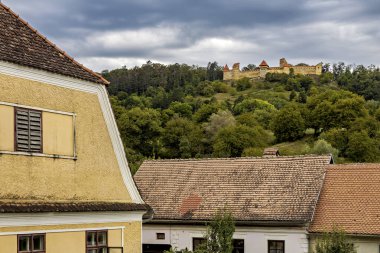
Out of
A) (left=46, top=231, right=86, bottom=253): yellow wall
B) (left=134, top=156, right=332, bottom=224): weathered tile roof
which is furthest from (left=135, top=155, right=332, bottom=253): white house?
(left=46, top=231, right=86, bottom=253): yellow wall

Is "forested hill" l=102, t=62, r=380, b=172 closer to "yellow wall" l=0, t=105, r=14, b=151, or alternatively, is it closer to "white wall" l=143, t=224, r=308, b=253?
"white wall" l=143, t=224, r=308, b=253

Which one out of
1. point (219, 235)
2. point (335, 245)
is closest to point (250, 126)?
point (219, 235)

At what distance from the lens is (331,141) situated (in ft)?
274

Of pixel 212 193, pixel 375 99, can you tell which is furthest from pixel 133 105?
pixel 212 193

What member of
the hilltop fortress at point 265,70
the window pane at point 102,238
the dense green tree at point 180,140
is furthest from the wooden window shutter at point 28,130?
the hilltop fortress at point 265,70

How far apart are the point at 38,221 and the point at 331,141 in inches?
2879

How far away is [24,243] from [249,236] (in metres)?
15.5

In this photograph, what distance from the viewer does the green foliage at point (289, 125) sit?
96750mm

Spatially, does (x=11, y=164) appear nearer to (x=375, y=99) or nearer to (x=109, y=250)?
(x=109, y=250)

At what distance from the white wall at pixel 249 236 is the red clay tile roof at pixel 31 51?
1338 cm

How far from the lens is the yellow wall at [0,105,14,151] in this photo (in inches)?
529

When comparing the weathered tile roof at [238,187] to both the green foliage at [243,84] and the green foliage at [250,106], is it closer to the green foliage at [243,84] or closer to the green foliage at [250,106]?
the green foliage at [250,106]

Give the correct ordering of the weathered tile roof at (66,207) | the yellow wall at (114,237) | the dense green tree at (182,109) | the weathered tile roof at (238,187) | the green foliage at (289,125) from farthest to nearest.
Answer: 1. the dense green tree at (182,109)
2. the green foliage at (289,125)
3. the weathered tile roof at (238,187)
4. the yellow wall at (114,237)
5. the weathered tile roof at (66,207)

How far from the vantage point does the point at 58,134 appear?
49.5ft
